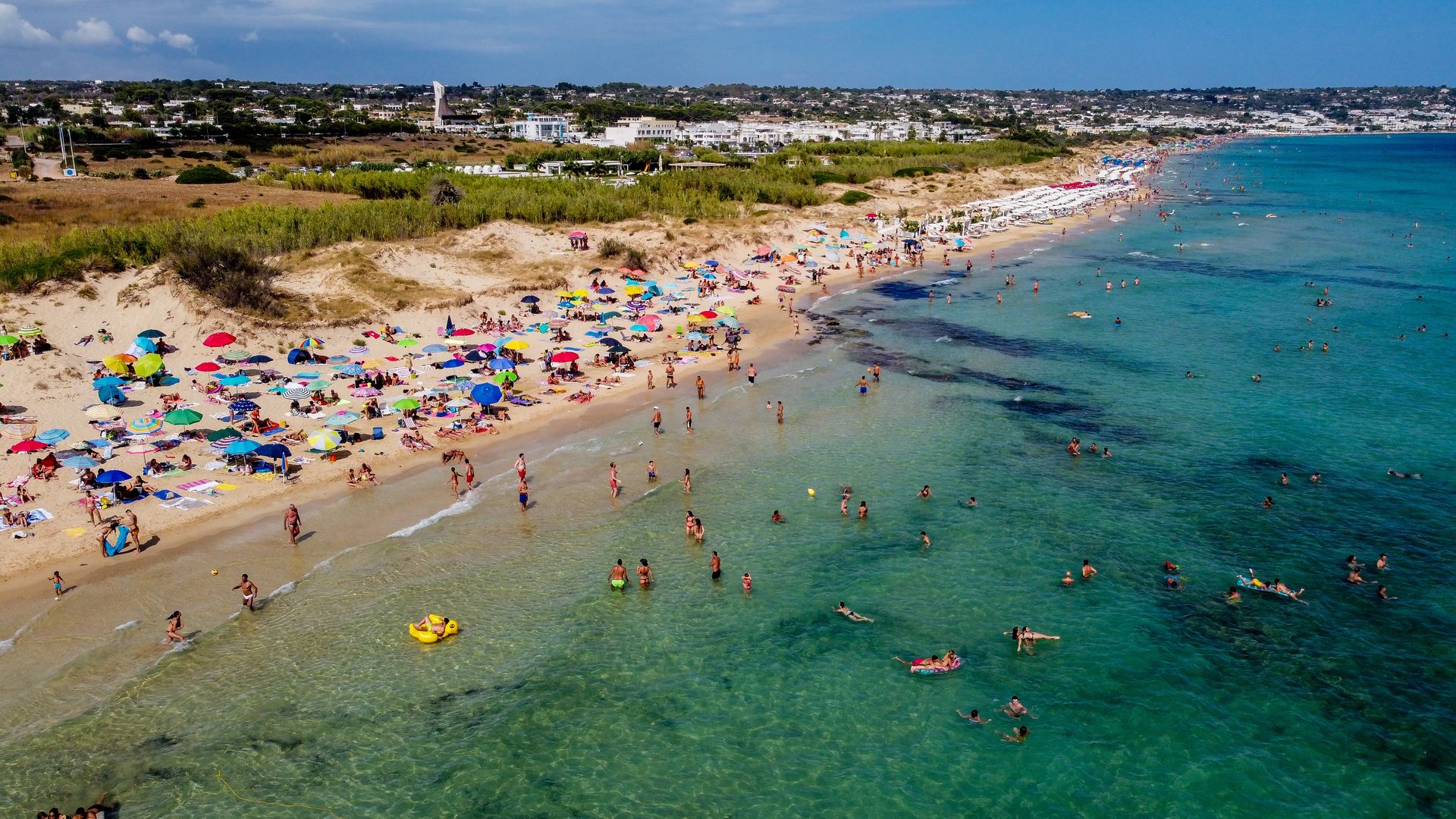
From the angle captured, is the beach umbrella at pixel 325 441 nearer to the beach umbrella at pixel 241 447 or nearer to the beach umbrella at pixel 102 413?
the beach umbrella at pixel 241 447

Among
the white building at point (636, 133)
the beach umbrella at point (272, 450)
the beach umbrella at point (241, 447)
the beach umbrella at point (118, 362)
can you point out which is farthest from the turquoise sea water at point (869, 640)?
the white building at point (636, 133)

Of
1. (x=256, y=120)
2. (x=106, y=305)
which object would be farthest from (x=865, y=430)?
(x=256, y=120)

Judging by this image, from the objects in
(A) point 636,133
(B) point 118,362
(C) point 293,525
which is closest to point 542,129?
(A) point 636,133

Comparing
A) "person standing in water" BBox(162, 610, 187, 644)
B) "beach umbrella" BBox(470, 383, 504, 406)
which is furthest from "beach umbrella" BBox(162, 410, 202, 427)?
"person standing in water" BBox(162, 610, 187, 644)

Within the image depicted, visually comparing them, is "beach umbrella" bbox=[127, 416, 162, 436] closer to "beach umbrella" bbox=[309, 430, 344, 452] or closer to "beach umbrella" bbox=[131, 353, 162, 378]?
"beach umbrella" bbox=[131, 353, 162, 378]

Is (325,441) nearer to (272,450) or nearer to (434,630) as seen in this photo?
(272,450)

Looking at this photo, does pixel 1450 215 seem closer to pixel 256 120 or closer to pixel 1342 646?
pixel 1342 646
